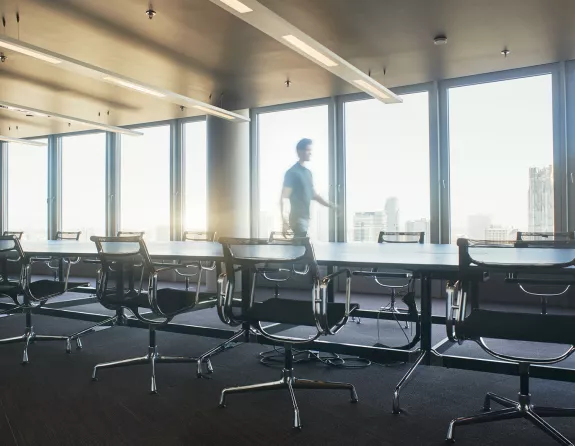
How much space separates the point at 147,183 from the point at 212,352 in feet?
20.7

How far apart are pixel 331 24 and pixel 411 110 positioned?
8.73ft

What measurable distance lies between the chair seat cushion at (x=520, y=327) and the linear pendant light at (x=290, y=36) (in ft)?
7.98

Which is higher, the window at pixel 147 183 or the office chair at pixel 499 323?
the window at pixel 147 183

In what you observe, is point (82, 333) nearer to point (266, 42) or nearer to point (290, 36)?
point (290, 36)

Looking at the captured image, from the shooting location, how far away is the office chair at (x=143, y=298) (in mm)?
2705

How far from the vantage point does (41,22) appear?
448 cm

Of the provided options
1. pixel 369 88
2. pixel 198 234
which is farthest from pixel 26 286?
pixel 369 88

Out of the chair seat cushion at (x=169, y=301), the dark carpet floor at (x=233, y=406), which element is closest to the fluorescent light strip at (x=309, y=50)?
the chair seat cushion at (x=169, y=301)

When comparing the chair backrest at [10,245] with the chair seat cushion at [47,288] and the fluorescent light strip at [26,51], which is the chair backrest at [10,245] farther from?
the fluorescent light strip at [26,51]

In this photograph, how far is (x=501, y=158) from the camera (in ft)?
20.3

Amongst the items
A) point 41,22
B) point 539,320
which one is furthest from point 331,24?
point 539,320

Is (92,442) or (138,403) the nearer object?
(92,442)

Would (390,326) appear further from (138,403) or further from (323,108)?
(323,108)

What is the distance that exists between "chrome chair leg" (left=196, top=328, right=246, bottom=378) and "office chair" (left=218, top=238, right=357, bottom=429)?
550 millimetres
